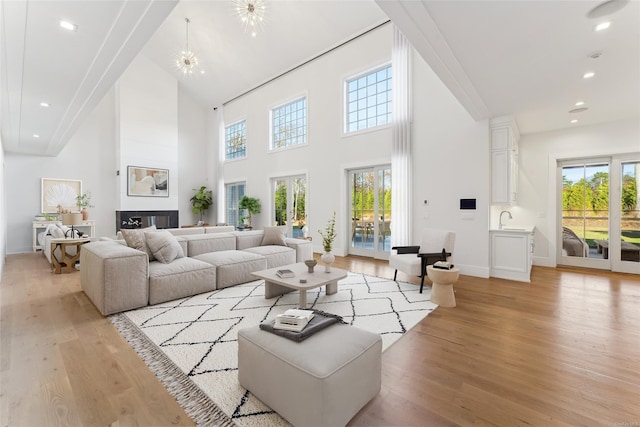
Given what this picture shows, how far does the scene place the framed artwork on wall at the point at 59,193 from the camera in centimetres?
774

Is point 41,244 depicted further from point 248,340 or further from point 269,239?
point 248,340

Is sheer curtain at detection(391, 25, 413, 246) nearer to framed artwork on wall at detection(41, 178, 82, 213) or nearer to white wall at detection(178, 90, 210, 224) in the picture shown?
white wall at detection(178, 90, 210, 224)

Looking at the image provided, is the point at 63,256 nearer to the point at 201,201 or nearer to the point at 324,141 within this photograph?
the point at 201,201

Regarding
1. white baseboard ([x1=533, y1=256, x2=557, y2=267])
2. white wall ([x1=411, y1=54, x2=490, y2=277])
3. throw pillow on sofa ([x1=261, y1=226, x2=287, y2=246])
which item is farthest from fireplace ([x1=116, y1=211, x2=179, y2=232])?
white baseboard ([x1=533, y1=256, x2=557, y2=267])

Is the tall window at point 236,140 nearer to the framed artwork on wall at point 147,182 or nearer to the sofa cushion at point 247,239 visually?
the framed artwork on wall at point 147,182

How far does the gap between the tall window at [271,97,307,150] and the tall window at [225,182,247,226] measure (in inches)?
88.7

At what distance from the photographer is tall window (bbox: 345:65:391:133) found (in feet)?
20.0

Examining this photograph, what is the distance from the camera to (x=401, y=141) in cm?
561

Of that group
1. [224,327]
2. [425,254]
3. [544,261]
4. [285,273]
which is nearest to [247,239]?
[285,273]

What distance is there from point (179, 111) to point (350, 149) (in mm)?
7232

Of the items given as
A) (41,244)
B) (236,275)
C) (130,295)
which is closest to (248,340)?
(130,295)

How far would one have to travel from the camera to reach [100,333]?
2590 millimetres

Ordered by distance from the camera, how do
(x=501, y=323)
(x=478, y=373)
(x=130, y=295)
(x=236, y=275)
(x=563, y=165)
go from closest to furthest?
(x=478, y=373)
(x=501, y=323)
(x=130, y=295)
(x=236, y=275)
(x=563, y=165)

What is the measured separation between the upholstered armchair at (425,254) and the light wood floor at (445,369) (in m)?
0.65
